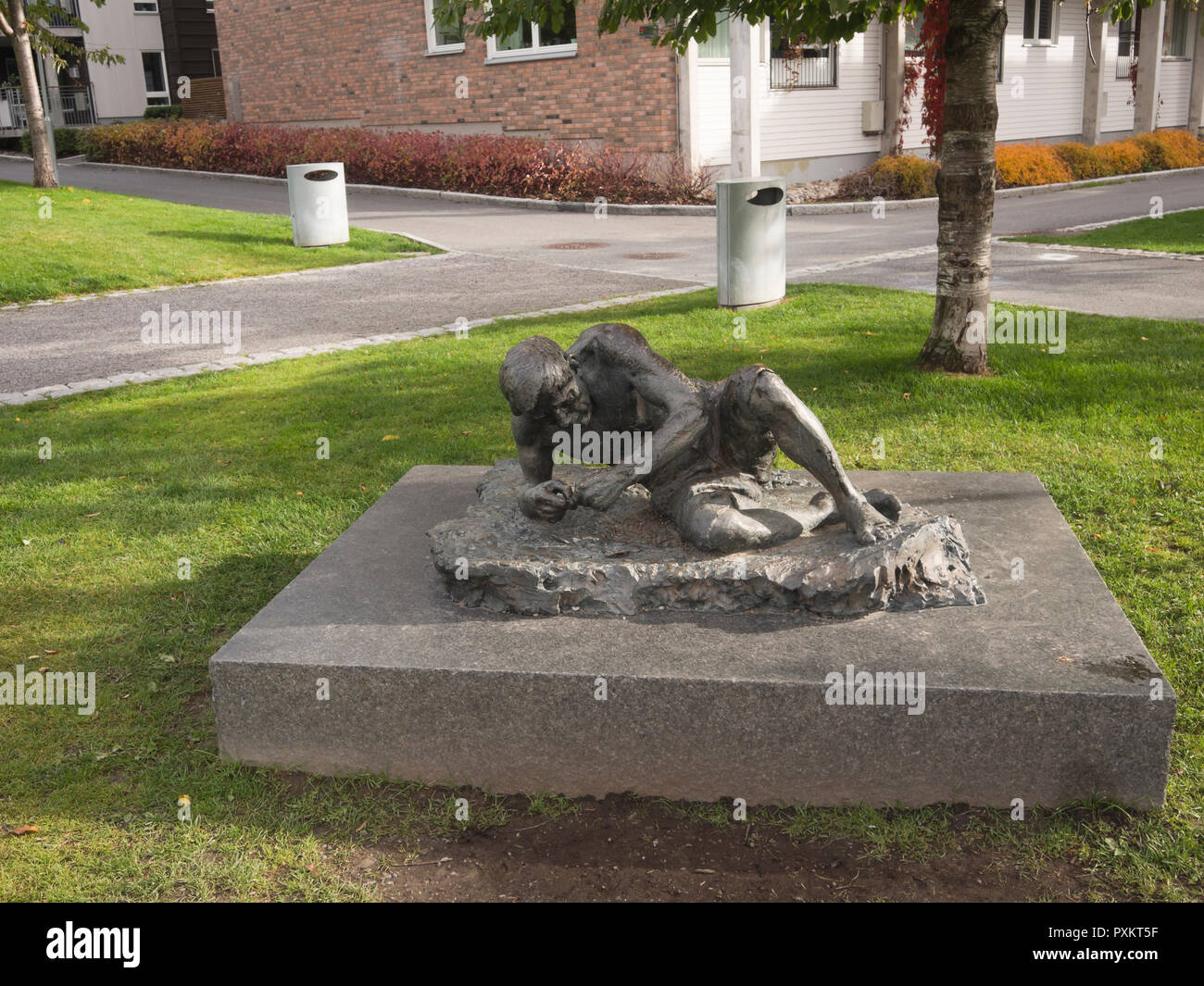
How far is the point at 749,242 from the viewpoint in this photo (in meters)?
10.5

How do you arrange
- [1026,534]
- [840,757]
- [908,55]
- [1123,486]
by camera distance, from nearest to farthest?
[840,757], [1026,534], [1123,486], [908,55]

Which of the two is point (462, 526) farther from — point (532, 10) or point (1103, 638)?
point (532, 10)

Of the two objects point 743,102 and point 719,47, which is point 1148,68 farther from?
point 743,102

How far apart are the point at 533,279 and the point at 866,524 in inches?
375

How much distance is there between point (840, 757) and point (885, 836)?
264 mm

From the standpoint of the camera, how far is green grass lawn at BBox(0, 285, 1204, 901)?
339 centimetres

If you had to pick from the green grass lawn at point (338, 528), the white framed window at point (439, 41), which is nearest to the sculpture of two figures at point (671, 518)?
the green grass lawn at point (338, 528)

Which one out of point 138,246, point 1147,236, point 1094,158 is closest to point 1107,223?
point 1147,236

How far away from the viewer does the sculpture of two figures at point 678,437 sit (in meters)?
3.80

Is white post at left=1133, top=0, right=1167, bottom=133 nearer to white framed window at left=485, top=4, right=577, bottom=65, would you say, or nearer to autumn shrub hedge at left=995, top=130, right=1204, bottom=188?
autumn shrub hedge at left=995, top=130, right=1204, bottom=188

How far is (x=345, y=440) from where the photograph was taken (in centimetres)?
724

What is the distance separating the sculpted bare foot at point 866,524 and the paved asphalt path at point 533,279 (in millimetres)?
7303

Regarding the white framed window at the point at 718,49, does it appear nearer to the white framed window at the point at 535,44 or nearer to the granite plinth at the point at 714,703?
the white framed window at the point at 535,44

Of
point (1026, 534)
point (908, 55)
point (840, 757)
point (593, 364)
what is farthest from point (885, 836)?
point (908, 55)
